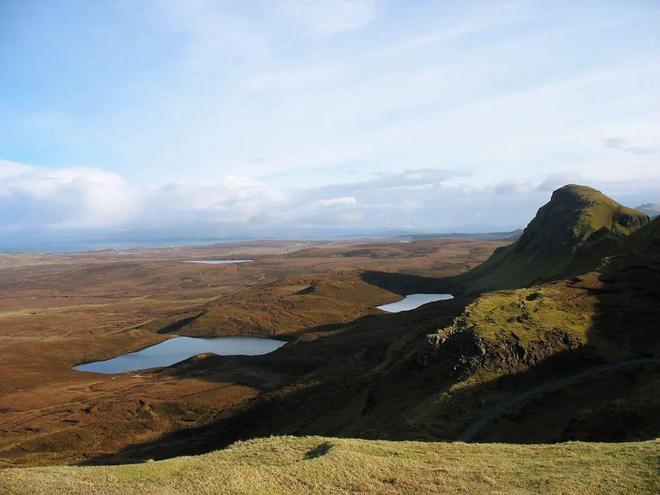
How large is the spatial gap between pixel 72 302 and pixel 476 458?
678 feet

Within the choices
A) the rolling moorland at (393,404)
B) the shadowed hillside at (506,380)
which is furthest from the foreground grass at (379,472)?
the shadowed hillside at (506,380)

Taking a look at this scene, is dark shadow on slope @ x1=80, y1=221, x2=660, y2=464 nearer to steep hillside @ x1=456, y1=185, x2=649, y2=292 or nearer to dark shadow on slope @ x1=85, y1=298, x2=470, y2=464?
dark shadow on slope @ x1=85, y1=298, x2=470, y2=464

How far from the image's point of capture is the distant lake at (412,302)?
155 m

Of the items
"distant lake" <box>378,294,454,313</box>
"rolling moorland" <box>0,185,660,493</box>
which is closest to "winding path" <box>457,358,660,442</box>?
"rolling moorland" <box>0,185,660,493</box>

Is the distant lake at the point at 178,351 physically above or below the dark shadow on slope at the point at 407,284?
below

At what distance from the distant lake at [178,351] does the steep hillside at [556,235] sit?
7754 centimetres

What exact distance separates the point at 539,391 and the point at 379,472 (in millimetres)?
24104

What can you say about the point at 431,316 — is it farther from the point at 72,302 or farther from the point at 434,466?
the point at 72,302

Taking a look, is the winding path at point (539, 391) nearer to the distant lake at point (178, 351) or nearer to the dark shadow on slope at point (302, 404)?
the dark shadow on slope at point (302, 404)

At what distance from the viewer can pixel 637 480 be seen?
72.6 feet

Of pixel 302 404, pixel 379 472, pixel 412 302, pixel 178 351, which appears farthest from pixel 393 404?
pixel 412 302

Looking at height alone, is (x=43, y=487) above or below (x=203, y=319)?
above

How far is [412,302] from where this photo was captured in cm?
16588

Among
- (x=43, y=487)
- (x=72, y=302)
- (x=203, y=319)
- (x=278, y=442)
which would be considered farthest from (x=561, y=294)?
(x=72, y=302)
